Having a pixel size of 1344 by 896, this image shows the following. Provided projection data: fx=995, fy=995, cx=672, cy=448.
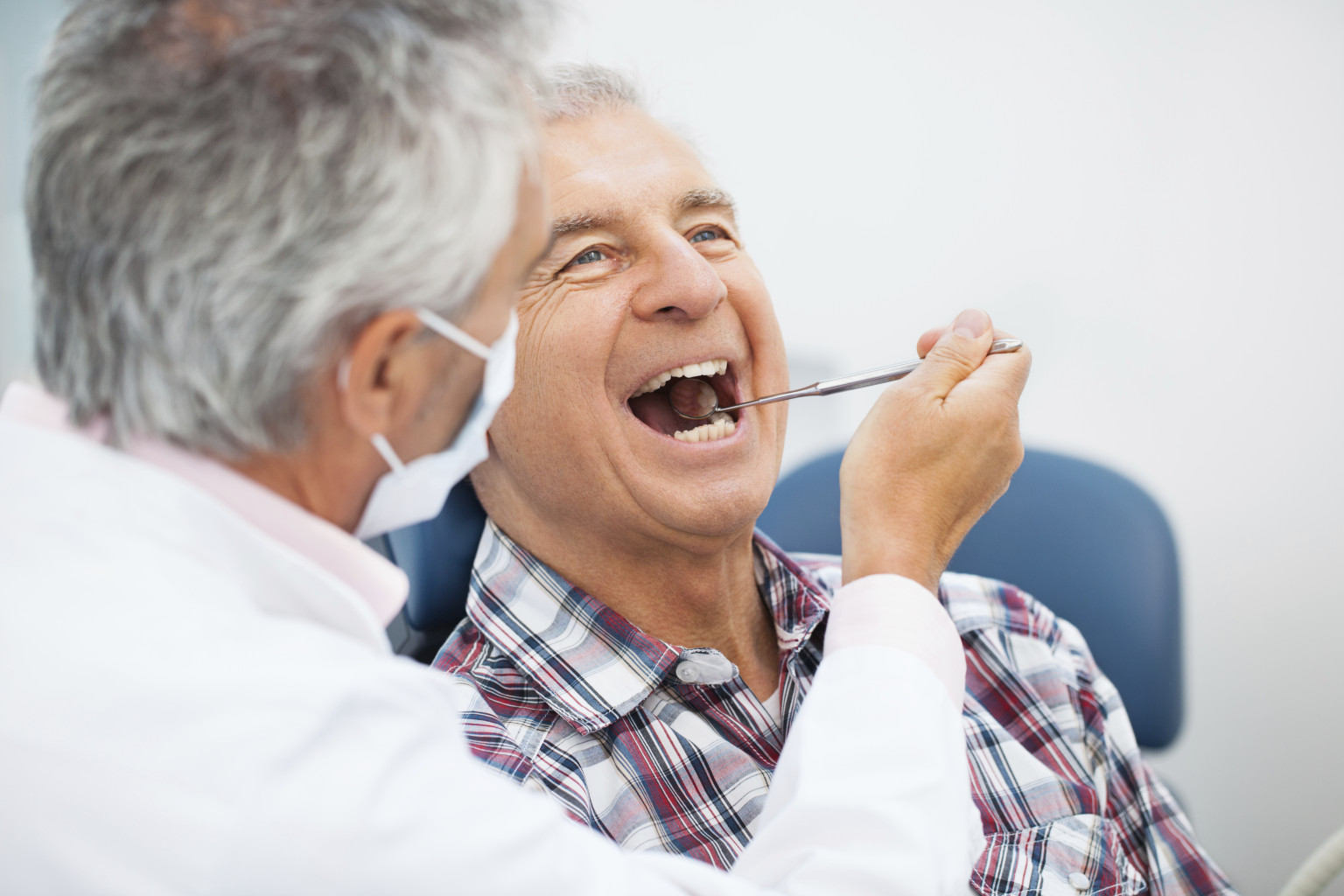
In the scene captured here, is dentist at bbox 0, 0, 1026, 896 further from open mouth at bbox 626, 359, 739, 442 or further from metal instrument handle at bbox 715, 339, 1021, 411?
open mouth at bbox 626, 359, 739, 442

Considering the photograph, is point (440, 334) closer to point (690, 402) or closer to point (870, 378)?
point (870, 378)

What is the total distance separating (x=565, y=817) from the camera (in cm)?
66

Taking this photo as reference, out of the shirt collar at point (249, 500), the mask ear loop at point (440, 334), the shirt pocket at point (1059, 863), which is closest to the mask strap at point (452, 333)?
the mask ear loop at point (440, 334)

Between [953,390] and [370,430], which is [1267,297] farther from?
[370,430]

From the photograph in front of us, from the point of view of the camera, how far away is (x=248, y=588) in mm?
647

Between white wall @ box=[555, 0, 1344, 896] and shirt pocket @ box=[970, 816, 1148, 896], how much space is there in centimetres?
96

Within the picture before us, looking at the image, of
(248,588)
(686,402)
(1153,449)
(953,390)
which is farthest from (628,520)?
(1153,449)

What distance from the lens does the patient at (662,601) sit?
1100 mm

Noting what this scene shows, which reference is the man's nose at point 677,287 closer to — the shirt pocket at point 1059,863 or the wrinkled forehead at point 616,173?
the wrinkled forehead at point 616,173

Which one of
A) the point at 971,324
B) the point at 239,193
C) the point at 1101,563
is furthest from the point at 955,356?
the point at 1101,563

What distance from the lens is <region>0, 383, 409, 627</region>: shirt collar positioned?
2.18 ft

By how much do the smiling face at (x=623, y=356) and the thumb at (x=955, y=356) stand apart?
0.29 metres

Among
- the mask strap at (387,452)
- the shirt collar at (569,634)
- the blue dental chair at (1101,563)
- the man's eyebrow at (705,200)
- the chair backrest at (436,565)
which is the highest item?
the man's eyebrow at (705,200)

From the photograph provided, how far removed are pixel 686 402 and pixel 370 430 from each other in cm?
68
